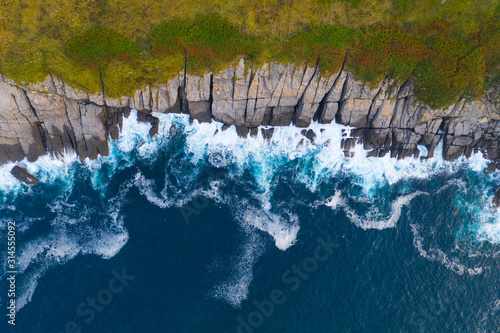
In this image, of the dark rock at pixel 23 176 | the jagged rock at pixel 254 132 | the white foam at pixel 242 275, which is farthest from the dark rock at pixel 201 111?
the dark rock at pixel 23 176

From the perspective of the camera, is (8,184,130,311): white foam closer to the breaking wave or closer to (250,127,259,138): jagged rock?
the breaking wave

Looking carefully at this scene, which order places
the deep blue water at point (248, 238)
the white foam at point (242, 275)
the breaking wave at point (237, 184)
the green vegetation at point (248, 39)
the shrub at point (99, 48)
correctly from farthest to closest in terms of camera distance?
the breaking wave at point (237, 184)
the white foam at point (242, 275)
the deep blue water at point (248, 238)
the shrub at point (99, 48)
the green vegetation at point (248, 39)

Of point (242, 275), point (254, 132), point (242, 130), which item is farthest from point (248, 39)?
point (242, 275)

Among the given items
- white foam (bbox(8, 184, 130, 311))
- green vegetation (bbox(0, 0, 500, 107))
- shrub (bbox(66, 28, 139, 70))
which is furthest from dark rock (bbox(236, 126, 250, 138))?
white foam (bbox(8, 184, 130, 311))

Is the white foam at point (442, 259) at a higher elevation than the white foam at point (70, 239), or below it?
higher

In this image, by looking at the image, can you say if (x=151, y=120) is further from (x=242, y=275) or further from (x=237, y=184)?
(x=242, y=275)

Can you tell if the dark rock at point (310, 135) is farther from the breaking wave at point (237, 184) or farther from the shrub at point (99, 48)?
the shrub at point (99, 48)
